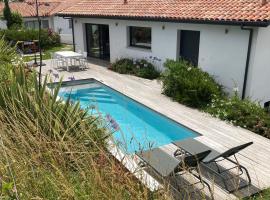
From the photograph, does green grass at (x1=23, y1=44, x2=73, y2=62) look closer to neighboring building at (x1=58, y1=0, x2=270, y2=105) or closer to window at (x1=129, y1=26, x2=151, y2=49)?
neighboring building at (x1=58, y1=0, x2=270, y2=105)

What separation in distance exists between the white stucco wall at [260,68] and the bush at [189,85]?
1.24 metres

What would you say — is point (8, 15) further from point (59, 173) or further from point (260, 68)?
point (59, 173)

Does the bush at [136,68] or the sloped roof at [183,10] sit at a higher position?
the sloped roof at [183,10]

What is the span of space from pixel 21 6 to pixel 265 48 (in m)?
32.7

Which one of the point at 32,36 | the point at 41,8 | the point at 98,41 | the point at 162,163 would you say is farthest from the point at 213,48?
the point at 41,8

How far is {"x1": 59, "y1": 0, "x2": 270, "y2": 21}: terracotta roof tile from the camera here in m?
11.1

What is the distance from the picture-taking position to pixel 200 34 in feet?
42.5

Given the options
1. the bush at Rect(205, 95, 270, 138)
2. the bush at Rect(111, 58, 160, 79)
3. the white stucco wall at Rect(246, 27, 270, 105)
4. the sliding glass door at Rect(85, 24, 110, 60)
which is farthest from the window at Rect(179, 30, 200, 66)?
the sliding glass door at Rect(85, 24, 110, 60)

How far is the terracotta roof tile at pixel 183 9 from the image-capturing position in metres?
11.1

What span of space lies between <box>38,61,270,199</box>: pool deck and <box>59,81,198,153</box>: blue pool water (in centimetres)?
24

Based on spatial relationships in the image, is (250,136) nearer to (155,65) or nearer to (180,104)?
(180,104)

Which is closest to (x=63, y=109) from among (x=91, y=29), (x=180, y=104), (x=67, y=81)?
(x=180, y=104)

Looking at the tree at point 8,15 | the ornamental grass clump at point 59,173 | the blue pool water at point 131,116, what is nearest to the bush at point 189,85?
the blue pool water at point 131,116

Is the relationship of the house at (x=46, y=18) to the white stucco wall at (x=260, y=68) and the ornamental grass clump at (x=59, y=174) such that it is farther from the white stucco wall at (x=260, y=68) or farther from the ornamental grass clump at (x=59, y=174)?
the ornamental grass clump at (x=59, y=174)
